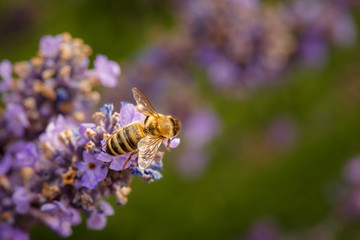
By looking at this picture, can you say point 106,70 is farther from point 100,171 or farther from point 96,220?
point 96,220

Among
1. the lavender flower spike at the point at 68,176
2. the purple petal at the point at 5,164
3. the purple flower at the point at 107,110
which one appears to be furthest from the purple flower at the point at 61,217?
the purple flower at the point at 107,110

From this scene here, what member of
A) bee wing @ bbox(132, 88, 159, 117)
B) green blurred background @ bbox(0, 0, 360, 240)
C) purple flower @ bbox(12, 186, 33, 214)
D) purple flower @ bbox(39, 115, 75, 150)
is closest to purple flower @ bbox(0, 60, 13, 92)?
purple flower @ bbox(39, 115, 75, 150)

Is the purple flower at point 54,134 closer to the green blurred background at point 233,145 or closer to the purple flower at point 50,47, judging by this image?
the purple flower at point 50,47

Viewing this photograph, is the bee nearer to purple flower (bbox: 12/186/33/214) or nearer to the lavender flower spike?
the lavender flower spike

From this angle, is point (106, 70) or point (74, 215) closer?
point (74, 215)

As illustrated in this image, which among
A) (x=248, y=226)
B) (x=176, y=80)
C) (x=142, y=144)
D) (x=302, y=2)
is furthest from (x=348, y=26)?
(x=142, y=144)

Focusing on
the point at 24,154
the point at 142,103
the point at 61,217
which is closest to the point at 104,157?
the point at 142,103

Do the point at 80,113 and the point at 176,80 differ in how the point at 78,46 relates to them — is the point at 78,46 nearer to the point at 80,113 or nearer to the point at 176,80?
the point at 80,113
